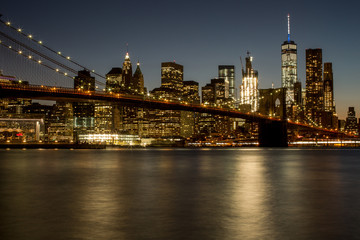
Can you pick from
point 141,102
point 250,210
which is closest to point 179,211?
point 250,210

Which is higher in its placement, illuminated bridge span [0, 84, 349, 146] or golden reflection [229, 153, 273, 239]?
illuminated bridge span [0, 84, 349, 146]

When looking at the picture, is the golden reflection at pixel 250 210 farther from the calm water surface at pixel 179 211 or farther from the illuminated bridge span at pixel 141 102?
the illuminated bridge span at pixel 141 102

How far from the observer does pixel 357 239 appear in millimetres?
7645

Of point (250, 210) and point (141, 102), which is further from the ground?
point (141, 102)

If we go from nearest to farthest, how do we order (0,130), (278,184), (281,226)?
(281,226)
(278,184)
(0,130)

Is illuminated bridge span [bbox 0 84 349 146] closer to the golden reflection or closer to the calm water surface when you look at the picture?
the calm water surface

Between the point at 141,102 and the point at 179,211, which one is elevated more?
the point at 141,102

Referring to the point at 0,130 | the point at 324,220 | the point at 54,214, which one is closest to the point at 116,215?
the point at 54,214

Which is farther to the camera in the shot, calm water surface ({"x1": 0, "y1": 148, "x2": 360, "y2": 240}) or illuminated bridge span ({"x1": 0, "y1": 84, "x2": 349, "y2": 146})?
illuminated bridge span ({"x1": 0, "y1": 84, "x2": 349, "y2": 146})

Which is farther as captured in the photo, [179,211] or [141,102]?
[141,102]

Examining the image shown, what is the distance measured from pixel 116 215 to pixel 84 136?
382 feet

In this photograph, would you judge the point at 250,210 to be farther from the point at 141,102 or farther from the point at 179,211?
the point at 141,102

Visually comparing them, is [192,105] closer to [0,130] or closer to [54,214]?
[54,214]

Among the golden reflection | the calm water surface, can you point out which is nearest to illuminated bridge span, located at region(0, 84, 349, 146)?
the calm water surface
